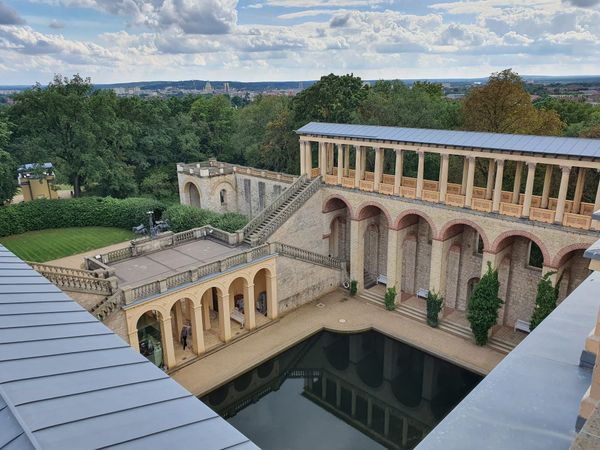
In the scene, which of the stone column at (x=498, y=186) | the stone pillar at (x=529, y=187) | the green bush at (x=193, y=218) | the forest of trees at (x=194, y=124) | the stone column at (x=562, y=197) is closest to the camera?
the stone column at (x=562, y=197)

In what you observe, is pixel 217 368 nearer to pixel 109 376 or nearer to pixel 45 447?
pixel 109 376

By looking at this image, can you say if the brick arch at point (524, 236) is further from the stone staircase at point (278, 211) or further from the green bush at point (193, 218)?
the green bush at point (193, 218)

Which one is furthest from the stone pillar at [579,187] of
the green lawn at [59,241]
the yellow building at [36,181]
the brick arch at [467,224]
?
the yellow building at [36,181]

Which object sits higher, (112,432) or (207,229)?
(112,432)

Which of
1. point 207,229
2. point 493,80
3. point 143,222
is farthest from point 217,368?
point 493,80

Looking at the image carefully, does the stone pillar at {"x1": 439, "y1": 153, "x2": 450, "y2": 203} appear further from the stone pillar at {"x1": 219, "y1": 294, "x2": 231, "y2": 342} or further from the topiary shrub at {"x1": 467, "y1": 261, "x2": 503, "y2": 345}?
the stone pillar at {"x1": 219, "y1": 294, "x2": 231, "y2": 342}

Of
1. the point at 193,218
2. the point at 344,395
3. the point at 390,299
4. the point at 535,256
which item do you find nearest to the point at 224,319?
the point at 344,395

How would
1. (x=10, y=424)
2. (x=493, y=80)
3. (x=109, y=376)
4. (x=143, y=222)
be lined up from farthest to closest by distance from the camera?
(x=143, y=222) < (x=493, y=80) < (x=109, y=376) < (x=10, y=424)
